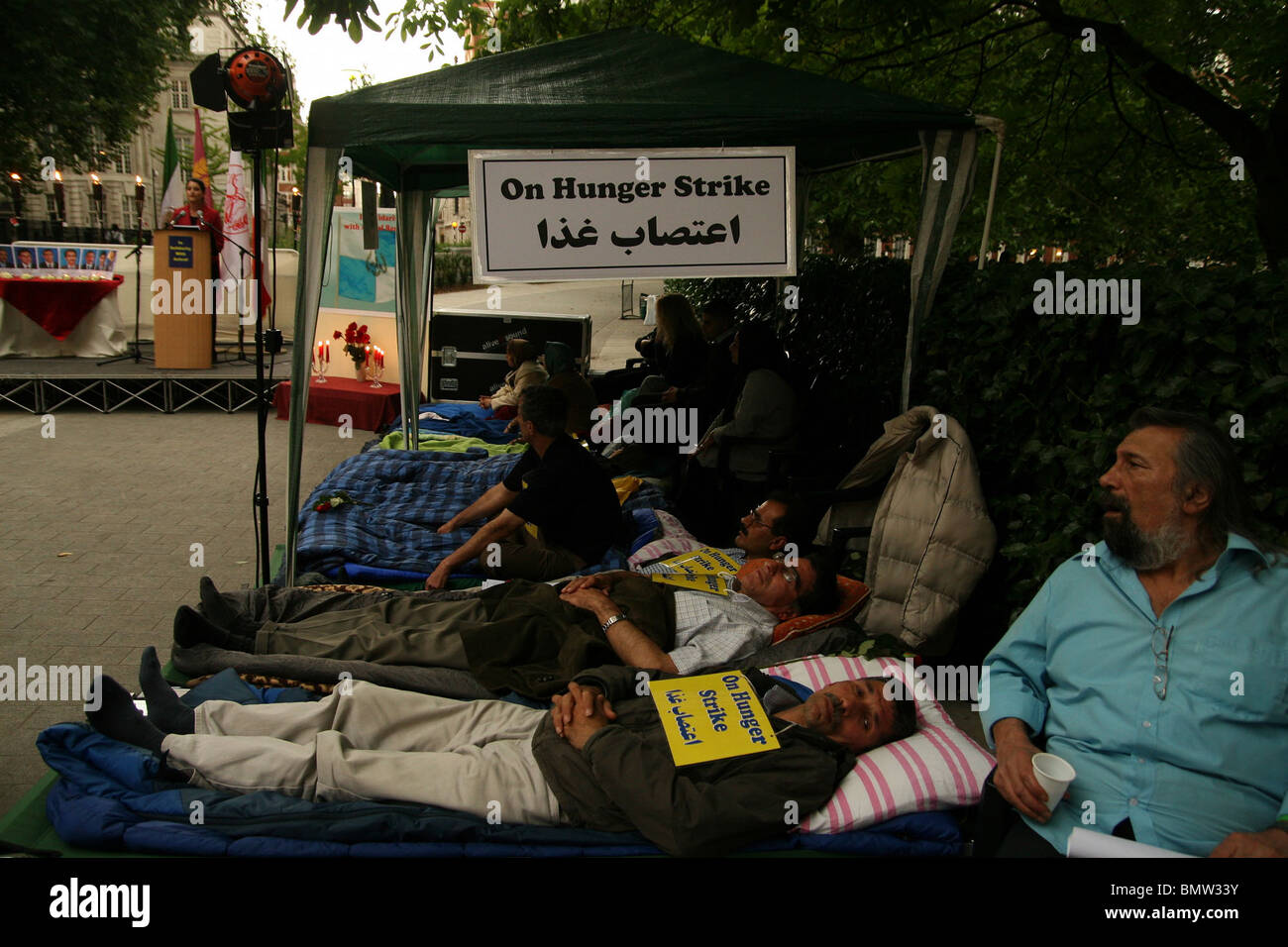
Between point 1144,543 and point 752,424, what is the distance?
364cm

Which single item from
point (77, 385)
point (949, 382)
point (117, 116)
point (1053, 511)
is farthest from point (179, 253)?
point (117, 116)

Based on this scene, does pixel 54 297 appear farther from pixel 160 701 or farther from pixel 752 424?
pixel 160 701

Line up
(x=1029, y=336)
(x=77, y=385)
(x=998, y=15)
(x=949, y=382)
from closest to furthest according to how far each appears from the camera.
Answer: (x=1029, y=336) < (x=949, y=382) < (x=998, y=15) < (x=77, y=385)

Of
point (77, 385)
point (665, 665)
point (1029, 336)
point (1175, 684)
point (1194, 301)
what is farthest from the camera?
point (77, 385)

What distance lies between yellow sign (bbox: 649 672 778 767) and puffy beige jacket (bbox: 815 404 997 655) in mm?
1242

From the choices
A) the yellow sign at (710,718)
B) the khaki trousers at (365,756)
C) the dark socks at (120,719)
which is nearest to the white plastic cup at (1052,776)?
the yellow sign at (710,718)

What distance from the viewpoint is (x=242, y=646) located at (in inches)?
142

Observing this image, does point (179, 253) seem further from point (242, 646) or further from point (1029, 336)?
point (1029, 336)

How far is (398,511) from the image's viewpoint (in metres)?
5.67

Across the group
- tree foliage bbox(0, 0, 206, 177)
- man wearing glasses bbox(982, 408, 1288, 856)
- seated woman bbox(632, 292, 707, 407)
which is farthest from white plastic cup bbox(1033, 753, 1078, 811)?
tree foliage bbox(0, 0, 206, 177)

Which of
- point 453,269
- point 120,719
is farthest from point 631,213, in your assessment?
→ point 453,269

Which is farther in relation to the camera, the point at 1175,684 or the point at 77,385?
the point at 77,385

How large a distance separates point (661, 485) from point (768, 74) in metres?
2.97

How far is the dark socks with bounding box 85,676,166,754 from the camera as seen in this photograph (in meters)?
2.77
